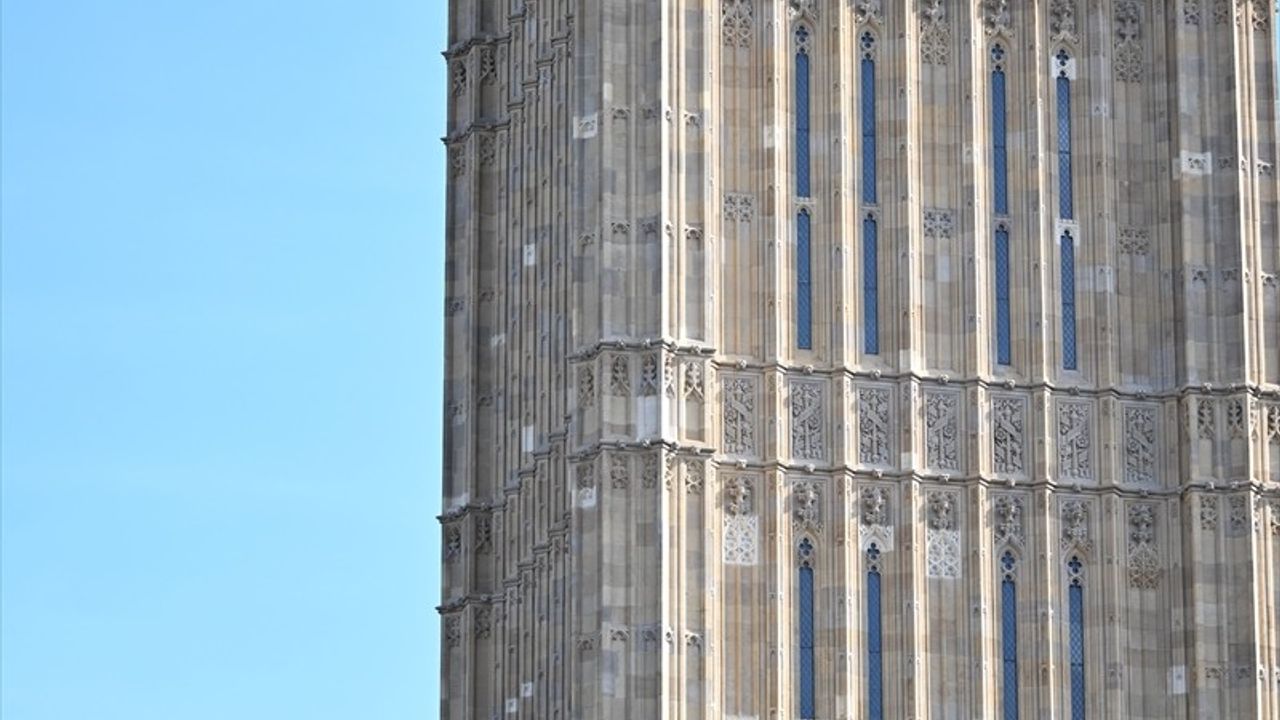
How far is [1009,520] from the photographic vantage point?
74375 millimetres

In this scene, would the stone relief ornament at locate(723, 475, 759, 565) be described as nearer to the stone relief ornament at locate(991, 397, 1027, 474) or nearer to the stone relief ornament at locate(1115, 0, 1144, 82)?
the stone relief ornament at locate(991, 397, 1027, 474)

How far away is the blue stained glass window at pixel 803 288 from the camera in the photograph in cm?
7450

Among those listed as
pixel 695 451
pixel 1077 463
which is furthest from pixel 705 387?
pixel 1077 463

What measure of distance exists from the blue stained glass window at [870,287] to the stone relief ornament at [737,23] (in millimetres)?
3212

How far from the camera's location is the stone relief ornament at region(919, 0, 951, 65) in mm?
76312

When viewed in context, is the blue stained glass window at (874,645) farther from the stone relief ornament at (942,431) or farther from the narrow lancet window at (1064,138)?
the narrow lancet window at (1064,138)

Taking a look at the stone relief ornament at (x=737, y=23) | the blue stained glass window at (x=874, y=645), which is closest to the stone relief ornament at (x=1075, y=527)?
the blue stained glass window at (x=874, y=645)

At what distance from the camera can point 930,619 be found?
73688 millimetres

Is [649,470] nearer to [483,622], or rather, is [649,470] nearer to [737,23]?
[483,622]

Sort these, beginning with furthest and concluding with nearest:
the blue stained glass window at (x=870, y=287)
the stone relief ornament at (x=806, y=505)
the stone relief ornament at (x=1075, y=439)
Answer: the stone relief ornament at (x=1075, y=439)
the blue stained glass window at (x=870, y=287)
the stone relief ornament at (x=806, y=505)

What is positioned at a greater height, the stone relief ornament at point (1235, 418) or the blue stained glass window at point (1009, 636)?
the stone relief ornament at point (1235, 418)

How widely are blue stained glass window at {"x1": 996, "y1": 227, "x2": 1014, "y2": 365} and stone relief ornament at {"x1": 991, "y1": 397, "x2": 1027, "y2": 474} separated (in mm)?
728

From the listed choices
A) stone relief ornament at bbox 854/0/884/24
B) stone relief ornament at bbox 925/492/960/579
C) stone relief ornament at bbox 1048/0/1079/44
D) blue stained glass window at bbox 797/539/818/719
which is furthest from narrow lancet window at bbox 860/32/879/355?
blue stained glass window at bbox 797/539/818/719

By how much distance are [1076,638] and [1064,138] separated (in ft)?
25.0
